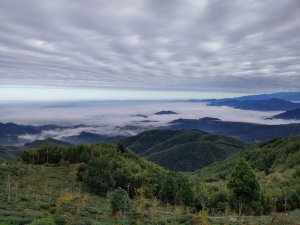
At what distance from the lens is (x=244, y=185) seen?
45375 mm

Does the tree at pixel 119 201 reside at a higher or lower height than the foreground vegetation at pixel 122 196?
higher

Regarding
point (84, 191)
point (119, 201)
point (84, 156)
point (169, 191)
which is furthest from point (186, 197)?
point (84, 156)

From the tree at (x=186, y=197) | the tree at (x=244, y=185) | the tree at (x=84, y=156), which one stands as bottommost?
the tree at (x=84, y=156)

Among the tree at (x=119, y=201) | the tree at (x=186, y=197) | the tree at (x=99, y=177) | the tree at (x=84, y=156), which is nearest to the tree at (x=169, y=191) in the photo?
the tree at (x=186, y=197)

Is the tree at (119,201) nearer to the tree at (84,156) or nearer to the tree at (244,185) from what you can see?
the tree at (244,185)

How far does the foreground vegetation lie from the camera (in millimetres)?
30141

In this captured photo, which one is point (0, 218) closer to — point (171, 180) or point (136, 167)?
point (171, 180)

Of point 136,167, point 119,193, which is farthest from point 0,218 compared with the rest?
point 136,167

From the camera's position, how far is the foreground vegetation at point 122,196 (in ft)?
98.9

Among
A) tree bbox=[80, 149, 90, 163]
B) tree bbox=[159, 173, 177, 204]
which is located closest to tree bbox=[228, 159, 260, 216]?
tree bbox=[159, 173, 177, 204]

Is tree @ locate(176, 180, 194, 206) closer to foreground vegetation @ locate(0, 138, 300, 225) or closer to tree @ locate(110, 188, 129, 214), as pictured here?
foreground vegetation @ locate(0, 138, 300, 225)

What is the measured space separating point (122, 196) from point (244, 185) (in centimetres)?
2047

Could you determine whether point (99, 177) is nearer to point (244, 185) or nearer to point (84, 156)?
A: point (244, 185)

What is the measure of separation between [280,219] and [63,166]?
6963 cm
